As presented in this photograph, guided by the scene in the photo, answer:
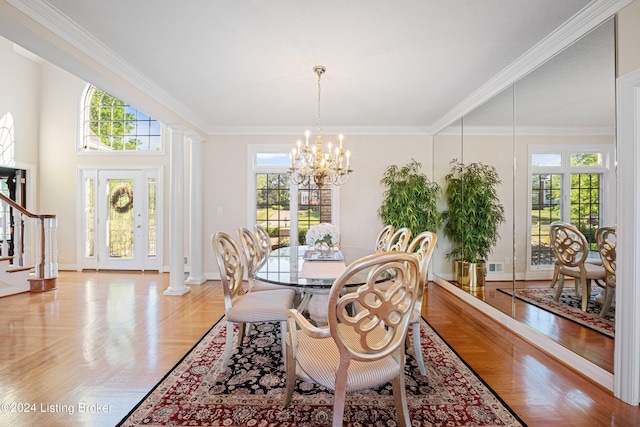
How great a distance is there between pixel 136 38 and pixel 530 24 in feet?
10.1

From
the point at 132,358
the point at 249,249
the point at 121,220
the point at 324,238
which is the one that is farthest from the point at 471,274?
the point at 121,220

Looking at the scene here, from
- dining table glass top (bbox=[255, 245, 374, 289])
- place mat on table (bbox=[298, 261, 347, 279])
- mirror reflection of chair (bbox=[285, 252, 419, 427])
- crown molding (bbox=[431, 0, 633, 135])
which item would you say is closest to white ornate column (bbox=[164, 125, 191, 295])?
dining table glass top (bbox=[255, 245, 374, 289])

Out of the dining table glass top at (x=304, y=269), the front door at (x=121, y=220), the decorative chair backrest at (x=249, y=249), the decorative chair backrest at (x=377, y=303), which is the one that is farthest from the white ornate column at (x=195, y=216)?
the decorative chair backrest at (x=377, y=303)

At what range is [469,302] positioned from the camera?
376cm

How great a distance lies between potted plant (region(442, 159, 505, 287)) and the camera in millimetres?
3361

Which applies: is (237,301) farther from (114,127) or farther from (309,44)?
(114,127)

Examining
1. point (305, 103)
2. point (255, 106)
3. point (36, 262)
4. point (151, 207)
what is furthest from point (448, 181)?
point (36, 262)

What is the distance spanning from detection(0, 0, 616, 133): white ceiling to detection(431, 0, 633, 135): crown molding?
0.17 feet

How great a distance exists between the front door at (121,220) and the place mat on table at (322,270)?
459 cm

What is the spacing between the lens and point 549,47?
239 centimetres

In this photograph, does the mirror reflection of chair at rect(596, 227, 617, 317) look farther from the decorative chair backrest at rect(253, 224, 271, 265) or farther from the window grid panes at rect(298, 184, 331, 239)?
the window grid panes at rect(298, 184, 331, 239)

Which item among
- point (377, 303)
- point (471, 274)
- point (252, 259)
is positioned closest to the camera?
point (377, 303)

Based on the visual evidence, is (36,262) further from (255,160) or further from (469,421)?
(469,421)

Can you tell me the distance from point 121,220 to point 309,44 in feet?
17.1
